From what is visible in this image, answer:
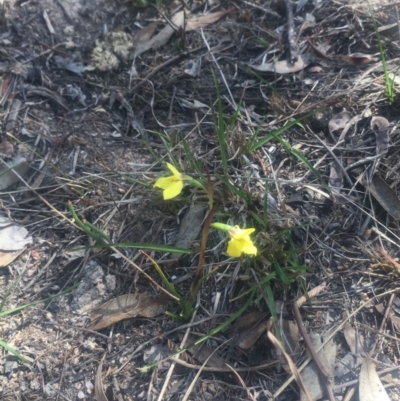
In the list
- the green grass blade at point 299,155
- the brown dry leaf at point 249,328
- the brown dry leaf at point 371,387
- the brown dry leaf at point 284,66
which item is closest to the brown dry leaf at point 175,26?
the brown dry leaf at point 284,66

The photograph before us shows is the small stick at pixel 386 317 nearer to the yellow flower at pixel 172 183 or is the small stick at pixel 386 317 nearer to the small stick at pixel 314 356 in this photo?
the small stick at pixel 314 356

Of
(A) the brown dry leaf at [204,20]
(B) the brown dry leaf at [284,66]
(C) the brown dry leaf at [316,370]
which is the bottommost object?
(C) the brown dry leaf at [316,370]

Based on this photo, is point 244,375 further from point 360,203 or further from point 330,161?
point 330,161

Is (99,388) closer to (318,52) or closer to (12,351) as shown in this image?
(12,351)

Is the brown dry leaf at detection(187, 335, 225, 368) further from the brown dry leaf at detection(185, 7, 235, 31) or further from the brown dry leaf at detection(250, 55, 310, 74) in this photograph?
the brown dry leaf at detection(185, 7, 235, 31)

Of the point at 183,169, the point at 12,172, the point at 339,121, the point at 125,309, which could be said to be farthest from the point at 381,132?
the point at 12,172

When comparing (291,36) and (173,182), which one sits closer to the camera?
(173,182)
